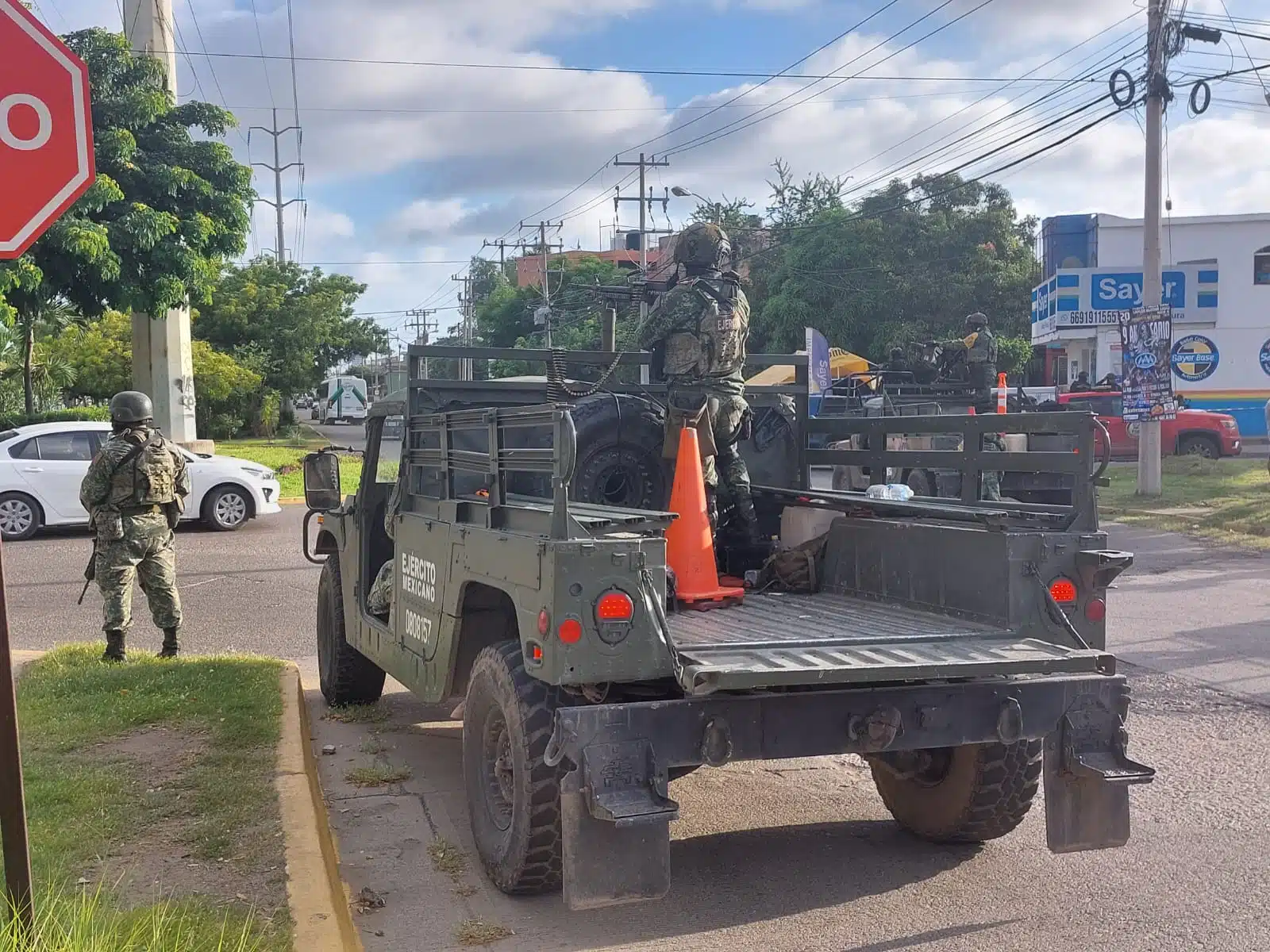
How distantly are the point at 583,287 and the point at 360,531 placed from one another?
1872 mm

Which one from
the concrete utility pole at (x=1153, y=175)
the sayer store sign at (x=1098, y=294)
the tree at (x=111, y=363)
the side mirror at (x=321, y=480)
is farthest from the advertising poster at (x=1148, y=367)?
the tree at (x=111, y=363)

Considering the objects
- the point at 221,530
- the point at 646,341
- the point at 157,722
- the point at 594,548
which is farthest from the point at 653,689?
the point at 221,530

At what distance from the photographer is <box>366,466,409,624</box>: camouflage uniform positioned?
5832 millimetres

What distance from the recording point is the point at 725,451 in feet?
19.9

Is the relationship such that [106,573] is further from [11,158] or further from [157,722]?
[11,158]

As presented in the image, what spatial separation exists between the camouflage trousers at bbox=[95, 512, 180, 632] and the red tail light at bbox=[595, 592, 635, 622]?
4866mm

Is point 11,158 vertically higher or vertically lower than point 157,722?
higher

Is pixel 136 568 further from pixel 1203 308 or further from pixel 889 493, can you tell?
pixel 1203 308

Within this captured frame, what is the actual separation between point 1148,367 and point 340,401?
53.4m

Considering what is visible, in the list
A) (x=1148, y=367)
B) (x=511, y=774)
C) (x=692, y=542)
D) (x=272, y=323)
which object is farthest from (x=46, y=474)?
(x=272, y=323)

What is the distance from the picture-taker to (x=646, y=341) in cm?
616

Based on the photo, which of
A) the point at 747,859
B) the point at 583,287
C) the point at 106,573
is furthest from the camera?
the point at 106,573

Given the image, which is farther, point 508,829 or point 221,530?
point 221,530

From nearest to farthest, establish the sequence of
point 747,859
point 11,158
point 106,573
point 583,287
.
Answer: point 11,158
point 747,859
point 583,287
point 106,573
